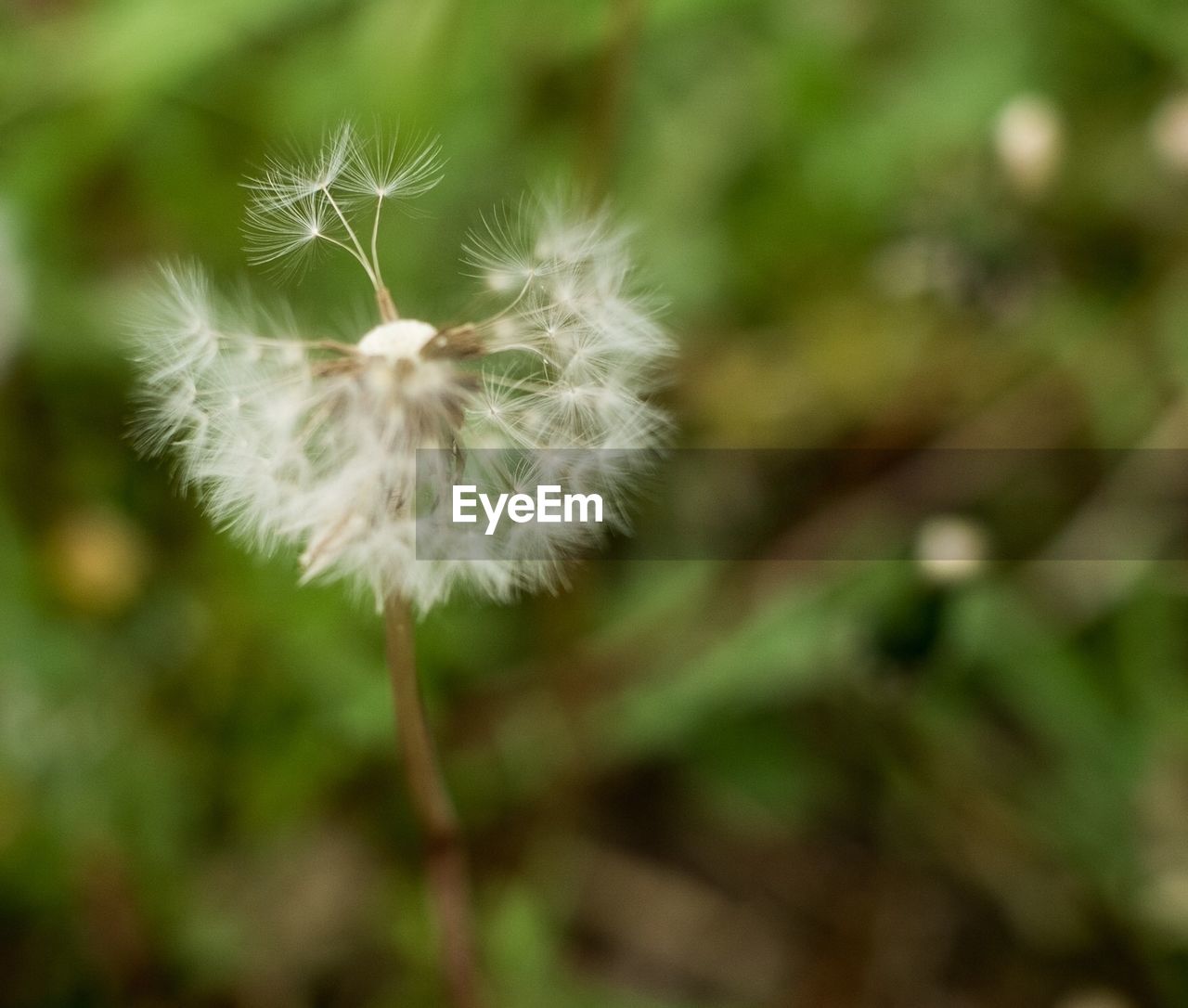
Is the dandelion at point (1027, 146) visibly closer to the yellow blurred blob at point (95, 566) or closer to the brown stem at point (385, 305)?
the brown stem at point (385, 305)

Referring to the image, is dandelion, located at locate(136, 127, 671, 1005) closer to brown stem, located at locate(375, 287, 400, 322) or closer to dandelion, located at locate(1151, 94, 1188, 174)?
brown stem, located at locate(375, 287, 400, 322)

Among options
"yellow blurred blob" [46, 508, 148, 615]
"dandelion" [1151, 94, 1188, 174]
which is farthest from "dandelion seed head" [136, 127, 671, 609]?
"dandelion" [1151, 94, 1188, 174]

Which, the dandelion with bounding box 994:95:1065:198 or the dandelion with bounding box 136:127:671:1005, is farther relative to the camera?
the dandelion with bounding box 994:95:1065:198

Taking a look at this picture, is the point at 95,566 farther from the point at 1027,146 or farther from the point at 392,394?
the point at 1027,146

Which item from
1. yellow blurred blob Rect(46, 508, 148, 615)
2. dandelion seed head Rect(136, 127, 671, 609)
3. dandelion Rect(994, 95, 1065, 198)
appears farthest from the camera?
yellow blurred blob Rect(46, 508, 148, 615)

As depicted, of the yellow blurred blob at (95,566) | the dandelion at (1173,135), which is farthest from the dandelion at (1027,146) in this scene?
the yellow blurred blob at (95,566)

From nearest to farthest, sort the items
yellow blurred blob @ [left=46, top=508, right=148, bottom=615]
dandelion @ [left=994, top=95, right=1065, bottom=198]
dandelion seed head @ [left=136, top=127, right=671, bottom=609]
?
dandelion seed head @ [left=136, top=127, right=671, bottom=609], dandelion @ [left=994, top=95, right=1065, bottom=198], yellow blurred blob @ [left=46, top=508, right=148, bottom=615]

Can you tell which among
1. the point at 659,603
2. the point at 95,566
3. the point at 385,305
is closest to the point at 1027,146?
the point at 659,603
